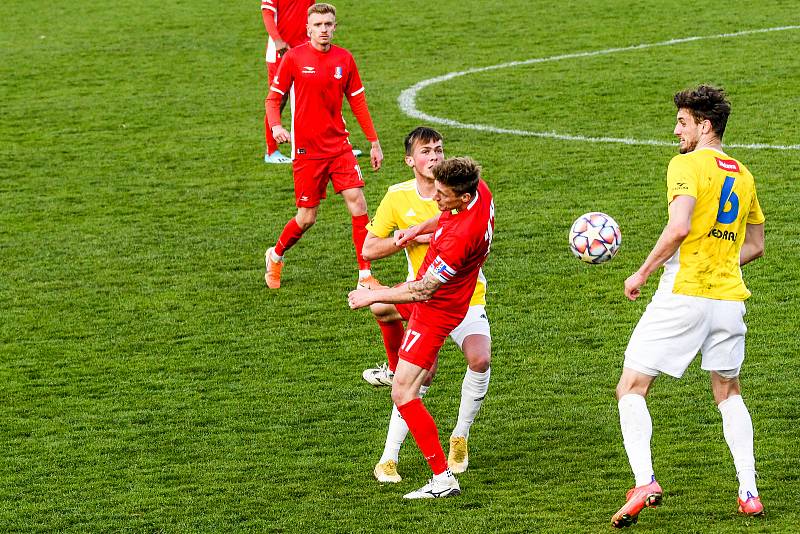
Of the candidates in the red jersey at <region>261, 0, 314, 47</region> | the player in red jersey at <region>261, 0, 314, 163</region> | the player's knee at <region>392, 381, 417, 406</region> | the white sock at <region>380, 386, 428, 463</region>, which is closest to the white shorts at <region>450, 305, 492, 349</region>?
the white sock at <region>380, 386, 428, 463</region>

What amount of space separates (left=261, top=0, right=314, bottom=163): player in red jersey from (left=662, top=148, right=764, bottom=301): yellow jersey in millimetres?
8852

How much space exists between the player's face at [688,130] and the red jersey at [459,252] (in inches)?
39.8

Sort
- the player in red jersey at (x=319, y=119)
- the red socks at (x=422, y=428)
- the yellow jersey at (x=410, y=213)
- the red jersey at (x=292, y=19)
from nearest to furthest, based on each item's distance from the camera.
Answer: the red socks at (x=422, y=428), the yellow jersey at (x=410, y=213), the player in red jersey at (x=319, y=119), the red jersey at (x=292, y=19)

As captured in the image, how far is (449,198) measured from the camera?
6559 millimetres

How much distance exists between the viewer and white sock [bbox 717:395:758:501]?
6402 mm

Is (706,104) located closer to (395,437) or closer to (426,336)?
(426,336)

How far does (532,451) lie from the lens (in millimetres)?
7711

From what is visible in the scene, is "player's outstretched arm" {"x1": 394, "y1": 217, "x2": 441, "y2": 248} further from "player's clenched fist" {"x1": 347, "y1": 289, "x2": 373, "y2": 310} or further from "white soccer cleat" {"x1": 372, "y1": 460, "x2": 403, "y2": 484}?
"white soccer cleat" {"x1": 372, "y1": 460, "x2": 403, "y2": 484}

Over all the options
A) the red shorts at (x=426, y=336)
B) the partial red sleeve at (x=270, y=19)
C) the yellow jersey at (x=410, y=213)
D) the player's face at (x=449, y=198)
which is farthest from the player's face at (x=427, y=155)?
the partial red sleeve at (x=270, y=19)

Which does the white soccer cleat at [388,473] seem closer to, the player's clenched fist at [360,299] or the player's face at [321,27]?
the player's clenched fist at [360,299]

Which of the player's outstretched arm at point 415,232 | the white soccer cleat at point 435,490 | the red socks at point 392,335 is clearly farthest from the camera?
the red socks at point 392,335

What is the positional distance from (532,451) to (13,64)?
1632 centimetres

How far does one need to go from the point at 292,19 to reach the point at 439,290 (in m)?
8.95

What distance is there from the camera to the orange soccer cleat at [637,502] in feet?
20.2
